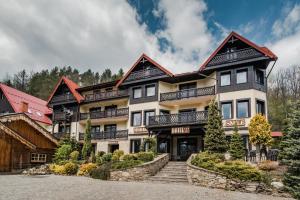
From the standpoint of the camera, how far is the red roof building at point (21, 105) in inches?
1438

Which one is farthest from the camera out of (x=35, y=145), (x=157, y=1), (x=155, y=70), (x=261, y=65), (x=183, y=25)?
(x=155, y=70)

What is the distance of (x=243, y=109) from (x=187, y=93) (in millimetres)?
5527

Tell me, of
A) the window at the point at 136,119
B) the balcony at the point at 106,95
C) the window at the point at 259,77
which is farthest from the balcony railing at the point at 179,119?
the balcony at the point at 106,95

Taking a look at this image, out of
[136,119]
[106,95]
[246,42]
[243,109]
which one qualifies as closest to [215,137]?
[243,109]

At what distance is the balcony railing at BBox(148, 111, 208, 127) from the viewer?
2391cm

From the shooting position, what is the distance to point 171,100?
27.8 m

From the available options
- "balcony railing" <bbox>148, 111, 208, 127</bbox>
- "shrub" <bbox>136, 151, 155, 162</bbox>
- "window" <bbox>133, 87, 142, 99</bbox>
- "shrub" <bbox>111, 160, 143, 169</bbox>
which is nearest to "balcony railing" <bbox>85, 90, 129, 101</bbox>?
"window" <bbox>133, 87, 142, 99</bbox>

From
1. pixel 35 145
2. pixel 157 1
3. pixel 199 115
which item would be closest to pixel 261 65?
pixel 199 115

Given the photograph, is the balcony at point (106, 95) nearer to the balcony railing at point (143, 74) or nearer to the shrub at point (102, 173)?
the balcony railing at point (143, 74)

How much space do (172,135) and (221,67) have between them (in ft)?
26.2

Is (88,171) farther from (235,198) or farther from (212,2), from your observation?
(212,2)

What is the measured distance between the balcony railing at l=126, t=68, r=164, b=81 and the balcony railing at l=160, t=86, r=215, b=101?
2370 millimetres

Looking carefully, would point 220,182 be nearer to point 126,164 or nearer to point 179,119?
point 126,164

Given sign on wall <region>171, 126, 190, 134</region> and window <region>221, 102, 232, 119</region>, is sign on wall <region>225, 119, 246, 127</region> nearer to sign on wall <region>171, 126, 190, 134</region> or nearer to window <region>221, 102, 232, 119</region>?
window <region>221, 102, 232, 119</region>
